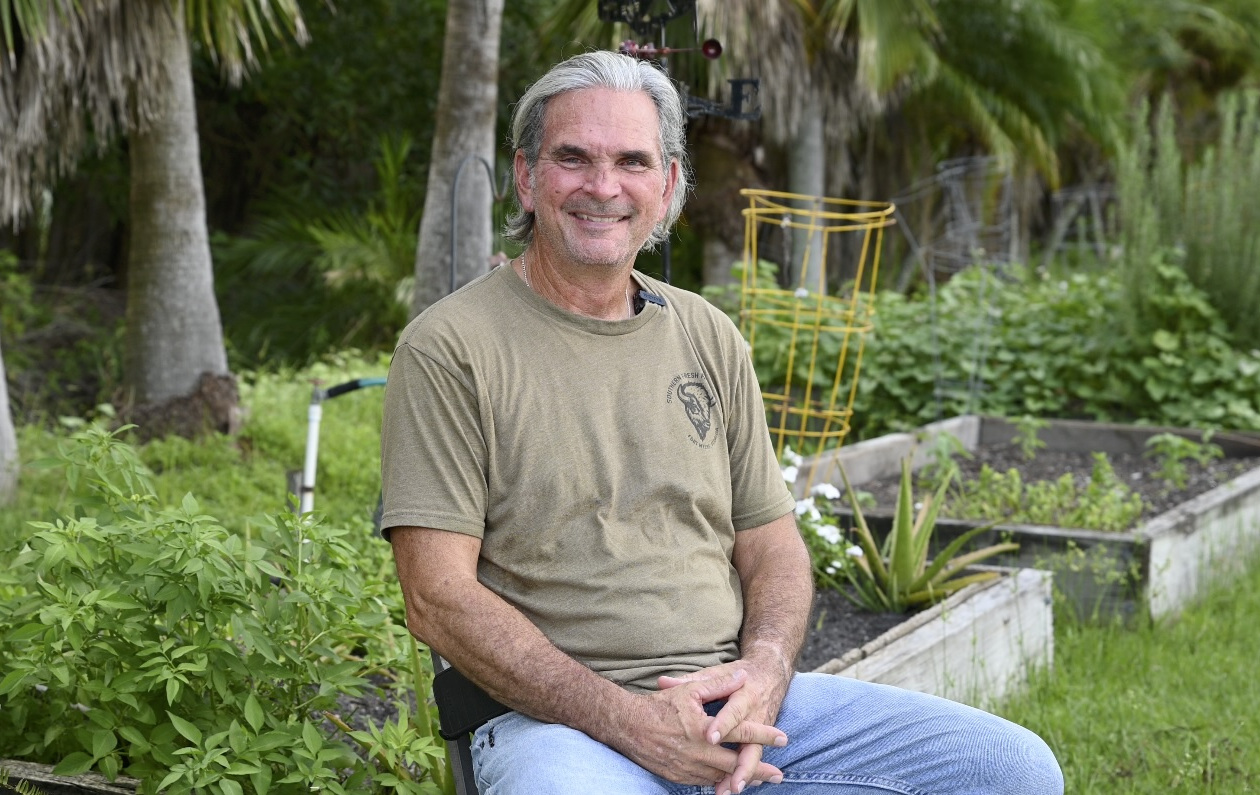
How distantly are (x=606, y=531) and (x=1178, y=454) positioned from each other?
4.91 metres

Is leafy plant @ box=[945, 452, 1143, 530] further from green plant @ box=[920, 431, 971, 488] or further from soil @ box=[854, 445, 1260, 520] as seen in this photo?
soil @ box=[854, 445, 1260, 520]

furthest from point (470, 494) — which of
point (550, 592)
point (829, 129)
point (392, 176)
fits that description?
point (829, 129)

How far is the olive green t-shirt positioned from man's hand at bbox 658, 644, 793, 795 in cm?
9

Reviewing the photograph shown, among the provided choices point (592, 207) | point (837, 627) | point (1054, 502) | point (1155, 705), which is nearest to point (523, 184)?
point (592, 207)

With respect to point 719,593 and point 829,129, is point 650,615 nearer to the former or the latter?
point 719,593

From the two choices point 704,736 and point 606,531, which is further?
point 606,531

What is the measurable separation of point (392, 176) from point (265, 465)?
233 inches

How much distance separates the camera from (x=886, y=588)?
4582mm

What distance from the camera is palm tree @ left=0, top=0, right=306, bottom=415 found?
6.60 meters

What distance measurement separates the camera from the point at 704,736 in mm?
2193

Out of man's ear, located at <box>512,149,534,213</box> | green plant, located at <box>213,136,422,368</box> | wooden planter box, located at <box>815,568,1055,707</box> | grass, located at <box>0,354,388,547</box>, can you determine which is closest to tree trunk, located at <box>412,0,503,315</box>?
grass, located at <box>0,354,388,547</box>

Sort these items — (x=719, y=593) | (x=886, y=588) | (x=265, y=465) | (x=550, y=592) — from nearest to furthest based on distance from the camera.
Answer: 1. (x=550, y=592)
2. (x=719, y=593)
3. (x=886, y=588)
4. (x=265, y=465)

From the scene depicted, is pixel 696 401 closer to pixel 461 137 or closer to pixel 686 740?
pixel 686 740

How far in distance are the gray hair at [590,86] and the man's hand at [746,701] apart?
2.84 feet
